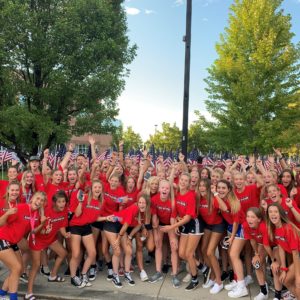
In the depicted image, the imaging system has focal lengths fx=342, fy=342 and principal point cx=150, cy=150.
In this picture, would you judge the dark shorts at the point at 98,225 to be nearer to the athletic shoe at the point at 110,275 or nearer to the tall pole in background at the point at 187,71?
the athletic shoe at the point at 110,275

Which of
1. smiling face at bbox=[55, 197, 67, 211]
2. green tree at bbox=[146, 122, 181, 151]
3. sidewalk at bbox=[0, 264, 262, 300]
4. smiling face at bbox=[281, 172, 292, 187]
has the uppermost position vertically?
green tree at bbox=[146, 122, 181, 151]

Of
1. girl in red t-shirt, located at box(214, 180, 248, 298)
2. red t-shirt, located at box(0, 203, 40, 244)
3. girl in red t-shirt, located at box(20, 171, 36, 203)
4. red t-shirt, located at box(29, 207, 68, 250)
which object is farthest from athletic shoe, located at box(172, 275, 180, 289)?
girl in red t-shirt, located at box(20, 171, 36, 203)

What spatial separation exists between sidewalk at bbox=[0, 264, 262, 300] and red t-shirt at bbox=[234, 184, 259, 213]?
4.11 ft

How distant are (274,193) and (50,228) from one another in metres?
3.34

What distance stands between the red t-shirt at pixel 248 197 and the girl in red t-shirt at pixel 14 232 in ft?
10.0

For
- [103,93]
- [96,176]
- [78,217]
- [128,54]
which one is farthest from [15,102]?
[78,217]

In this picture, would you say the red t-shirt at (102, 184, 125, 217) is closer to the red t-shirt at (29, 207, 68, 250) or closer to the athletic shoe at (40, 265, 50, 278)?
the red t-shirt at (29, 207, 68, 250)

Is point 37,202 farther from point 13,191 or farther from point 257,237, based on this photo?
point 257,237

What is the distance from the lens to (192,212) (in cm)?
531

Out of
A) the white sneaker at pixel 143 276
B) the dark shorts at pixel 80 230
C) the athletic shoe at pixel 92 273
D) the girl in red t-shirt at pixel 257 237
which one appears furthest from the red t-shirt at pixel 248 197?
the athletic shoe at pixel 92 273

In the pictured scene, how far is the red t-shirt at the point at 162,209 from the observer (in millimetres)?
5617

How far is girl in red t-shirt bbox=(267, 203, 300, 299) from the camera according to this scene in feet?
14.3

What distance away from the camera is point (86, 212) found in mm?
5477

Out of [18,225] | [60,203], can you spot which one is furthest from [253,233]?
[18,225]
